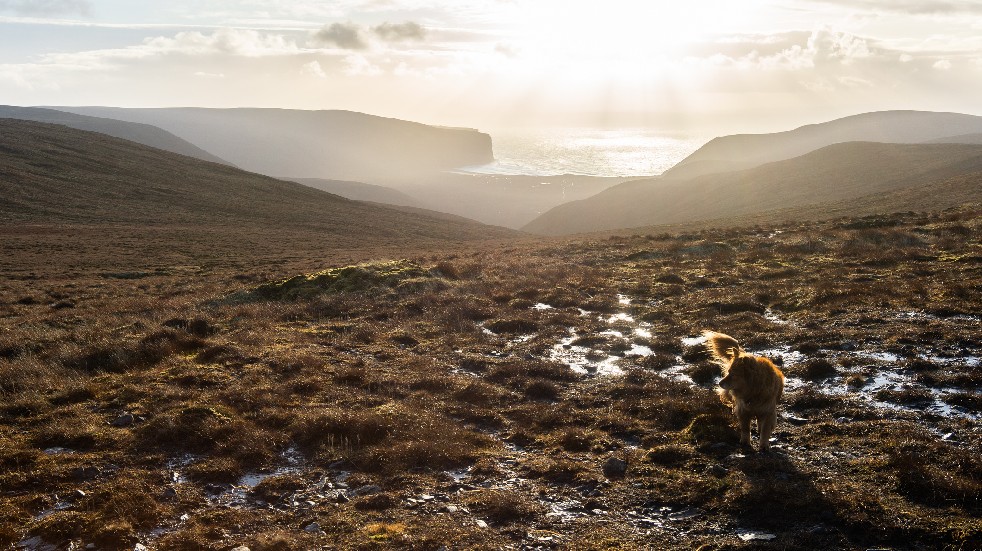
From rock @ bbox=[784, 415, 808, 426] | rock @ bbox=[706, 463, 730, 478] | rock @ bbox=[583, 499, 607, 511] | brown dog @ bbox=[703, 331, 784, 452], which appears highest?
brown dog @ bbox=[703, 331, 784, 452]

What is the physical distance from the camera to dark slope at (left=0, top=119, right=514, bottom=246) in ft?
265

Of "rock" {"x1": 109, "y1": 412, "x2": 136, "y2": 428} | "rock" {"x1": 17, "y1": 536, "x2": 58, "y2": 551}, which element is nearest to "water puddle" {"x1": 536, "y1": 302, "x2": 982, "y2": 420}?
"rock" {"x1": 109, "y1": 412, "x2": 136, "y2": 428}

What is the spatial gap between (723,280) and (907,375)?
36.8 ft

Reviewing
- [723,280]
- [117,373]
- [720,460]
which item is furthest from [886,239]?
[117,373]

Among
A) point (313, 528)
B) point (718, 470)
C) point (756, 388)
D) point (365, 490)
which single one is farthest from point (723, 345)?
point (313, 528)

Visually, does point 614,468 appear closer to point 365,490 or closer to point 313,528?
point 365,490

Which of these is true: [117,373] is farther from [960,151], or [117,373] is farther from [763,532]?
[960,151]

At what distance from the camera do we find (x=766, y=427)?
28.2 ft

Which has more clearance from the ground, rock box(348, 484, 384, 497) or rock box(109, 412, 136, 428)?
rock box(109, 412, 136, 428)

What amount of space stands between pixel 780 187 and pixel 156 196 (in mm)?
118246

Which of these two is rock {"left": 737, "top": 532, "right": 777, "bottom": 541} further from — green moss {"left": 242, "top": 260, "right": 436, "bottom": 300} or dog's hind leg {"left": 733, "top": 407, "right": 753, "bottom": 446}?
green moss {"left": 242, "top": 260, "right": 436, "bottom": 300}

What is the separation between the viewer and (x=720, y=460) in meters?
8.51

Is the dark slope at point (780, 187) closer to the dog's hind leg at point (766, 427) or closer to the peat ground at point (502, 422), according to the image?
the peat ground at point (502, 422)

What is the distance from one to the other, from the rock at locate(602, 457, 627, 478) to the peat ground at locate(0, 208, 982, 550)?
0.05 m
